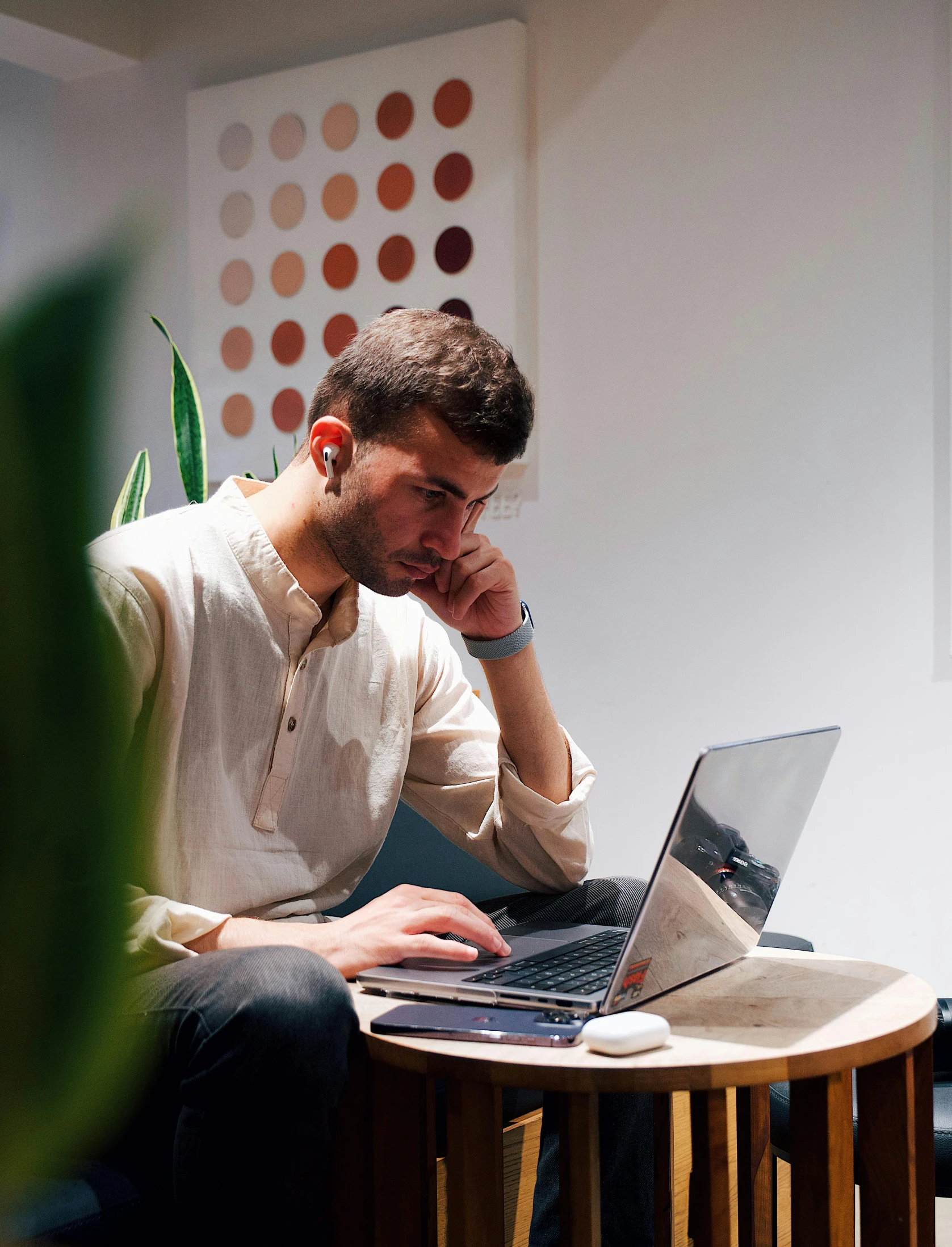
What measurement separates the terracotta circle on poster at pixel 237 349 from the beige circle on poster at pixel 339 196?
371mm

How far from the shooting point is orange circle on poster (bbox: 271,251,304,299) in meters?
2.98

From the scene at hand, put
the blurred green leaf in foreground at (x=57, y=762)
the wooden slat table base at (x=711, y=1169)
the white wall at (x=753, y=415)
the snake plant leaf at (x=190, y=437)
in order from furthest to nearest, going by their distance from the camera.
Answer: the snake plant leaf at (x=190, y=437) < the white wall at (x=753, y=415) < the wooden slat table base at (x=711, y=1169) < the blurred green leaf in foreground at (x=57, y=762)

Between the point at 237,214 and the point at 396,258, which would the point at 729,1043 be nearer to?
the point at 396,258

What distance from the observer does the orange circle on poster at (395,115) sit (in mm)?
2811

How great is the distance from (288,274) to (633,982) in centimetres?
244

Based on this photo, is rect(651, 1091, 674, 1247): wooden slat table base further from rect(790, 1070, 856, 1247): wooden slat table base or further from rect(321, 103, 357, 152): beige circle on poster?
rect(321, 103, 357, 152): beige circle on poster

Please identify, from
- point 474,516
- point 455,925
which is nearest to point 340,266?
point 474,516

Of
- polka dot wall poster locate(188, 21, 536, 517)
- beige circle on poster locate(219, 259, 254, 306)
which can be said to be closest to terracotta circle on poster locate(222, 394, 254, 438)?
polka dot wall poster locate(188, 21, 536, 517)

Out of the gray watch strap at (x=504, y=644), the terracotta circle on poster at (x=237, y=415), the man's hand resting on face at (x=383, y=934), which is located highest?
the terracotta circle on poster at (x=237, y=415)

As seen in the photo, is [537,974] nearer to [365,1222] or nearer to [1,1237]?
[365,1222]

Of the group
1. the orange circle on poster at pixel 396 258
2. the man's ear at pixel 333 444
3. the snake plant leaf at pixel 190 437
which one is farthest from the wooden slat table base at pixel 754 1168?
the orange circle on poster at pixel 396 258

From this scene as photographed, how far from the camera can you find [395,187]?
9.32 ft

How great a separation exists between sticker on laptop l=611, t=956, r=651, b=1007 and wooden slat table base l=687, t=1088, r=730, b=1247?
94 mm

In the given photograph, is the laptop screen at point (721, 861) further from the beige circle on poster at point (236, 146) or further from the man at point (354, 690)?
the beige circle on poster at point (236, 146)
